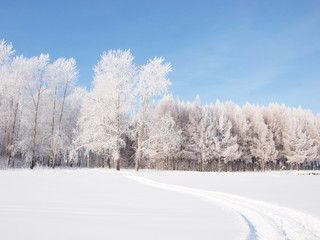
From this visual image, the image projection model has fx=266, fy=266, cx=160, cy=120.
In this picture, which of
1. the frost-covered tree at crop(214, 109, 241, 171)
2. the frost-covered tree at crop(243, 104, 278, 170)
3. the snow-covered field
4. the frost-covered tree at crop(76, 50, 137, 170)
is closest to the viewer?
the snow-covered field

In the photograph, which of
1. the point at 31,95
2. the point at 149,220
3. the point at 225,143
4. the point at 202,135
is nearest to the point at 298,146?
the point at 225,143

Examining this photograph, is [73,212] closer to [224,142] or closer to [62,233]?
[62,233]

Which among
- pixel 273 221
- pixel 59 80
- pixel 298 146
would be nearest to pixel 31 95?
pixel 59 80

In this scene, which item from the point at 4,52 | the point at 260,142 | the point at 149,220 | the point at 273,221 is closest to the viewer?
the point at 149,220

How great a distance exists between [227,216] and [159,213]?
213 cm

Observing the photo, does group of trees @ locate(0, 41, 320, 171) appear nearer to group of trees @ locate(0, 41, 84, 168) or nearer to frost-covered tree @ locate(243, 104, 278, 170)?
group of trees @ locate(0, 41, 84, 168)

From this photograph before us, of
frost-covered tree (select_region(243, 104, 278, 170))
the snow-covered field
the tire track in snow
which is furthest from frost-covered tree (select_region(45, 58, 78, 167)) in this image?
frost-covered tree (select_region(243, 104, 278, 170))

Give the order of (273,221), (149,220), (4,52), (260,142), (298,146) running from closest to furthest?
(149,220), (273,221), (4,52), (260,142), (298,146)

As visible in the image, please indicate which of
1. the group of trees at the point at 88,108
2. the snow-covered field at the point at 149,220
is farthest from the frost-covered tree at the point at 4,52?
the snow-covered field at the point at 149,220

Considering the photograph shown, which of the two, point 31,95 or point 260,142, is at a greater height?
point 31,95

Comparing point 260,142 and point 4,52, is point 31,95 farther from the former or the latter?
point 260,142

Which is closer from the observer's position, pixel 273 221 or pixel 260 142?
pixel 273 221

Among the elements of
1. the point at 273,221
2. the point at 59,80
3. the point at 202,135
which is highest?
the point at 59,80

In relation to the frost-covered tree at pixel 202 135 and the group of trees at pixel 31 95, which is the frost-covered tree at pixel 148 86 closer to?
the group of trees at pixel 31 95
